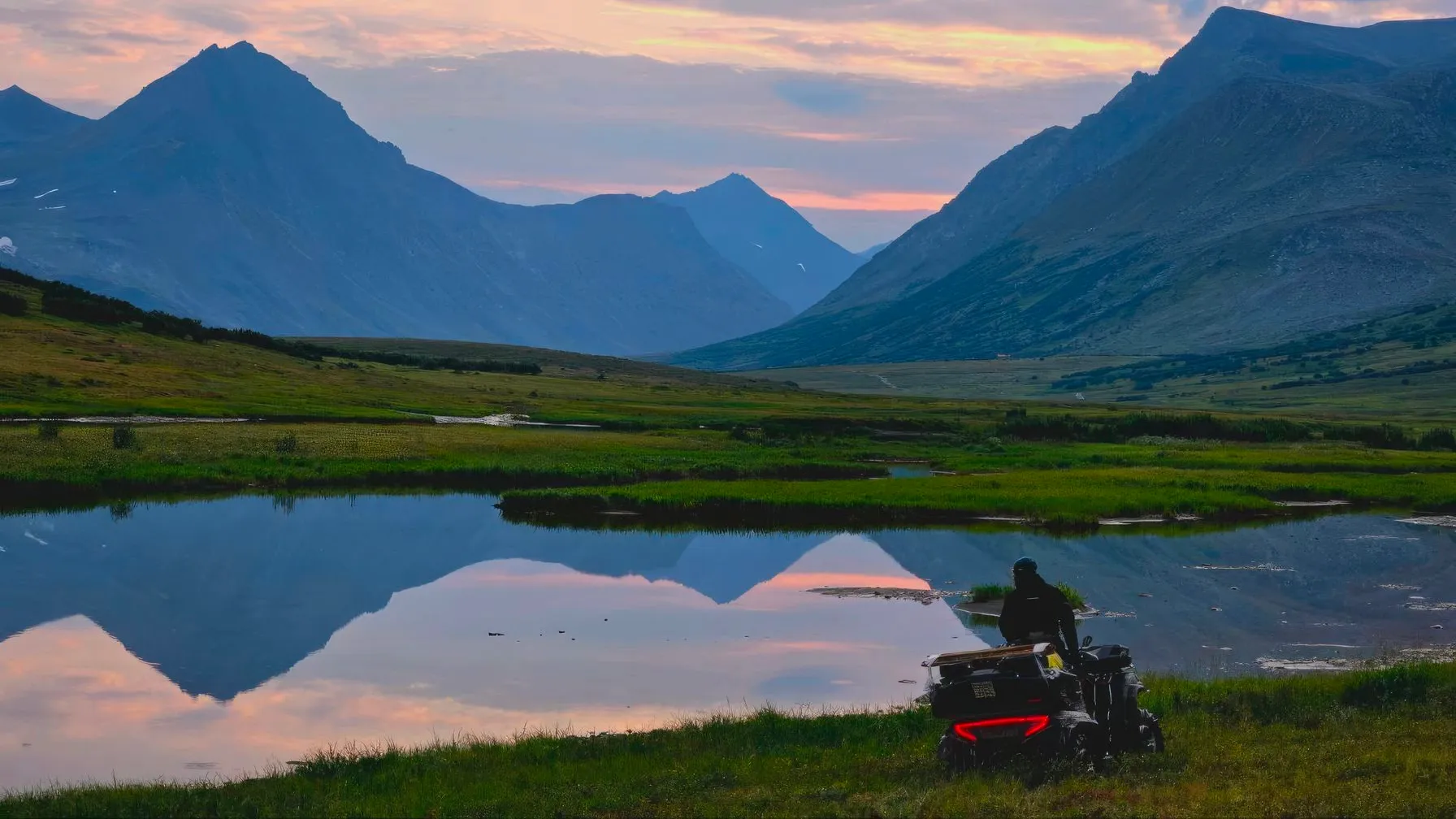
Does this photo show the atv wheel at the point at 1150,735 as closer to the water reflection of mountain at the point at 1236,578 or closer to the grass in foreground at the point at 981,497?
the water reflection of mountain at the point at 1236,578

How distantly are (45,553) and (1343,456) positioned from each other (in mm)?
77248

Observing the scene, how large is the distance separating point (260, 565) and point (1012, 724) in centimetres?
3317

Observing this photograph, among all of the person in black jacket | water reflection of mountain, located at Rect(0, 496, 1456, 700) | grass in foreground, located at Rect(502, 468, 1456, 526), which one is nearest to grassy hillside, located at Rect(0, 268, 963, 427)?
water reflection of mountain, located at Rect(0, 496, 1456, 700)

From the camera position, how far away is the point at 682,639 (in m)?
37.0

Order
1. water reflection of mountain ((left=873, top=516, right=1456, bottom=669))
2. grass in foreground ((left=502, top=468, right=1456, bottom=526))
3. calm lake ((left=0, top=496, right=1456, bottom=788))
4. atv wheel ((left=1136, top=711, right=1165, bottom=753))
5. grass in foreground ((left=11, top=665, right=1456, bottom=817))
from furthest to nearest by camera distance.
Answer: grass in foreground ((left=502, top=468, right=1456, bottom=526)), water reflection of mountain ((left=873, top=516, right=1456, bottom=669)), calm lake ((left=0, top=496, right=1456, bottom=788)), atv wheel ((left=1136, top=711, right=1165, bottom=753)), grass in foreground ((left=11, top=665, right=1456, bottom=817))

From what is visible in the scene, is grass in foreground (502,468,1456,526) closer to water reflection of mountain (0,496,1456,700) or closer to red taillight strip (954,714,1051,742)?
water reflection of mountain (0,496,1456,700)

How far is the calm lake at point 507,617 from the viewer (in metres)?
27.8

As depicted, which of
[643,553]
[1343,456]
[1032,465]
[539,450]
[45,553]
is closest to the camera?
[45,553]

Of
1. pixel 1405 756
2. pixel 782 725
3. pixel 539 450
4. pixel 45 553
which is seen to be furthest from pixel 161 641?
pixel 539 450

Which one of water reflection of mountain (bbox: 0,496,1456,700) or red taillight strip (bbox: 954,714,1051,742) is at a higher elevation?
red taillight strip (bbox: 954,714,1051,742)

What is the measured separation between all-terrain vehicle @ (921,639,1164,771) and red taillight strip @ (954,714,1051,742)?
0.01 metres

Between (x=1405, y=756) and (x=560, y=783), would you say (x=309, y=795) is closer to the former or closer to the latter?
(x=560, y=783)

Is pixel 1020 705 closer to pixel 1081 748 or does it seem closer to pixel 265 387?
pixel 1081 748

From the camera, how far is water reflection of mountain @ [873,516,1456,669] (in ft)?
123
